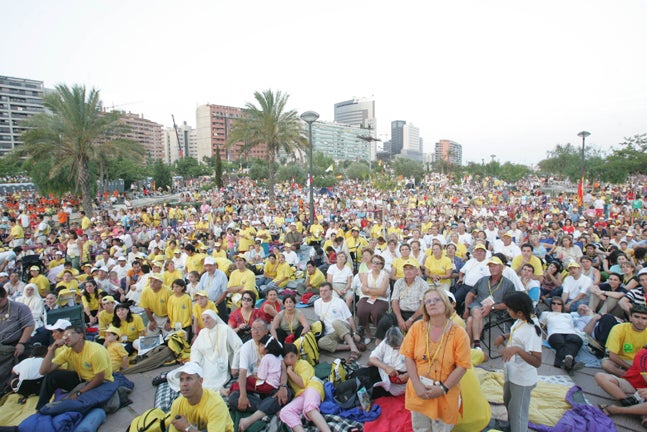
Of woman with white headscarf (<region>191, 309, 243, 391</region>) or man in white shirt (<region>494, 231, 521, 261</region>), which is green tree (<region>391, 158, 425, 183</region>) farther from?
woman with white headscarf (<region>191, 309, 243, 391</region>)

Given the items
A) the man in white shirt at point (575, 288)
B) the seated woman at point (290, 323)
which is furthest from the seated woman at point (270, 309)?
the man in white shirt at point (575, 288)

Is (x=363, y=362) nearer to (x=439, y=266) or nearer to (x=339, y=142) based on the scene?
Answer: (x=439, y=266)

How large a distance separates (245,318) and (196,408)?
2309mm

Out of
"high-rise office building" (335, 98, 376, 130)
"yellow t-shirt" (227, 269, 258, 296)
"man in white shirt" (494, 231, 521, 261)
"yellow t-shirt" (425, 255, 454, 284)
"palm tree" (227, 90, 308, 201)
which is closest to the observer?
"yellow t-shirt" (425, 255, 454, 284)

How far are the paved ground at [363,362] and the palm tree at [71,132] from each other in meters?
15.4

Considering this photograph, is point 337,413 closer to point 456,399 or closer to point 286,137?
point 456,399

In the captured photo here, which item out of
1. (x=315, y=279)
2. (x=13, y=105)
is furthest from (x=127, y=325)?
(x=13, y=105)

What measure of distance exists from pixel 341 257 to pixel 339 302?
4.05 ft

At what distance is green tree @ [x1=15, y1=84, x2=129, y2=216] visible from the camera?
16.3 metres

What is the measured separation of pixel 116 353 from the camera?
5.25 m

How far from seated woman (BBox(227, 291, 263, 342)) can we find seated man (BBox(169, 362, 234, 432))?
2.14 m

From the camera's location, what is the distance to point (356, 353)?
531 centimetres

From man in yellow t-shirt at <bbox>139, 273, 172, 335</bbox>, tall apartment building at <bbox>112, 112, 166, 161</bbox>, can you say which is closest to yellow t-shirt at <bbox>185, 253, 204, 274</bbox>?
A: man in yellow t-shirt at <bbox>139, 273, 172, 335</bbox>

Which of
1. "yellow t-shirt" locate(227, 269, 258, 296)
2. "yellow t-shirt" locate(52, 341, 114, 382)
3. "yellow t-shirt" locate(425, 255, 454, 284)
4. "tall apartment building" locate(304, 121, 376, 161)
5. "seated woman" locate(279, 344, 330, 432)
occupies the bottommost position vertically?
"seated woman" locate(279, 344, 330, 432)
